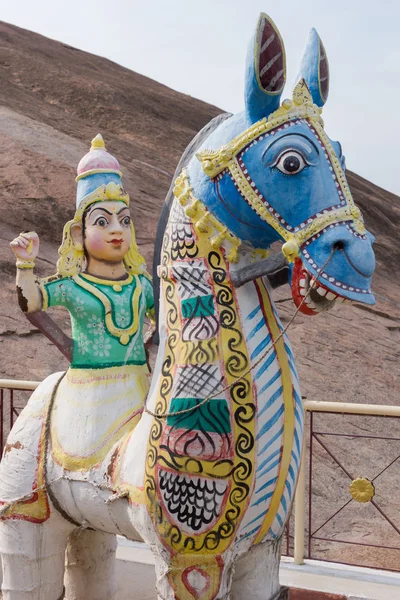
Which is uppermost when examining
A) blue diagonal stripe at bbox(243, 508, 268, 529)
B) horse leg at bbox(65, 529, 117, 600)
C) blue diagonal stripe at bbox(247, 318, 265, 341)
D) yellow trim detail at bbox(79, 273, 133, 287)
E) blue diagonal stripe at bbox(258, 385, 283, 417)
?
yellow trim detail at bbox(79, 273, 133, 287)

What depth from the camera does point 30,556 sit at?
110 inches

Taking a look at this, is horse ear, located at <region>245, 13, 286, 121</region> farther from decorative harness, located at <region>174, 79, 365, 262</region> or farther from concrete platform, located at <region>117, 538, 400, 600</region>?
concrete platform, located at <region>117, 538, 400, 600</region>

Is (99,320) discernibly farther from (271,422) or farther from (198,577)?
(198,577)

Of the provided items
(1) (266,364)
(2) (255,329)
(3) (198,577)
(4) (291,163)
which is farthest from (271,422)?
(4) (291,163)

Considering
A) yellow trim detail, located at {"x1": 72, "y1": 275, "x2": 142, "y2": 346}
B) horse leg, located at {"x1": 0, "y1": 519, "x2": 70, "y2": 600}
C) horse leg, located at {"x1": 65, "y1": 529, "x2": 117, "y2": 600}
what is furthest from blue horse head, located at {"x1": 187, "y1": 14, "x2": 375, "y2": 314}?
horse leg, located at {"x1": 65, "y1": 529, "x2": 117, "y2": 600}

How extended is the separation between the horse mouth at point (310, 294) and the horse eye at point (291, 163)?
25 centimetres

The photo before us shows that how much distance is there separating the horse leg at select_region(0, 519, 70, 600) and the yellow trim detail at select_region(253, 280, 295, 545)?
77cm

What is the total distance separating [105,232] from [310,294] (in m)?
0.91

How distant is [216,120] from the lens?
256 centimetres

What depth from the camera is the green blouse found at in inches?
109

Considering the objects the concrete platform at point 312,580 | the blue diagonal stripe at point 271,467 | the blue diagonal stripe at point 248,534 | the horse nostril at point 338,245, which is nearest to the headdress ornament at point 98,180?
the horse nostril at point 338,245

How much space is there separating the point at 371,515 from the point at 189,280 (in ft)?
20.5

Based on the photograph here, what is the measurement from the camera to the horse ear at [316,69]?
2.41m

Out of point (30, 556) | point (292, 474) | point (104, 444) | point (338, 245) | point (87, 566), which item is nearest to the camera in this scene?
point (338, 245)
